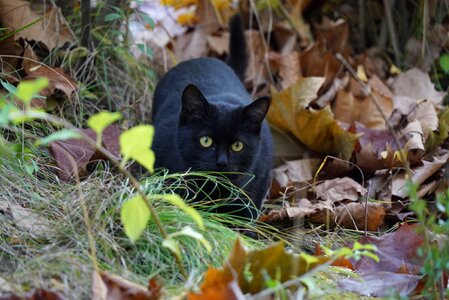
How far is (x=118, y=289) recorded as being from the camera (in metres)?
1.86

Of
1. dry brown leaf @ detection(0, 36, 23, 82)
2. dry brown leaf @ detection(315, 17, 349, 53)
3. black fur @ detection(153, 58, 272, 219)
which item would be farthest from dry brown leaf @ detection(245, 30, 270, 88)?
dry brown leaf @ detection(0, 36, 23, 82)

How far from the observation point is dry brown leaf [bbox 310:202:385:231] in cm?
292

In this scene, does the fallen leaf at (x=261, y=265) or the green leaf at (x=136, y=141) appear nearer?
the green leaf at (x=136, y=141)

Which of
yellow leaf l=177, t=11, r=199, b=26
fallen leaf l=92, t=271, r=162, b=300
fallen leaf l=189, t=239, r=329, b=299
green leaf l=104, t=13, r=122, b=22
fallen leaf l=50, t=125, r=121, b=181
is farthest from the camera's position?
yellow leaf l=177, t=11, r=199, b=26

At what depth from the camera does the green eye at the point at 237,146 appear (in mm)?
2982

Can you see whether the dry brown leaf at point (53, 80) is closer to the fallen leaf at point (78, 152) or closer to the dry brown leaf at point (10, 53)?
the dry brown leaf at point (10, 53)

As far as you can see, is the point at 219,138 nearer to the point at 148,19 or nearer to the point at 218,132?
the point at 218,132

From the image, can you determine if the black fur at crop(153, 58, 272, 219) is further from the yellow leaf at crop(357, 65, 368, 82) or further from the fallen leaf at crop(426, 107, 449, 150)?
the yellow leaf at crop(357, 65, 368, 82)

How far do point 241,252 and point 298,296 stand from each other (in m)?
0.22

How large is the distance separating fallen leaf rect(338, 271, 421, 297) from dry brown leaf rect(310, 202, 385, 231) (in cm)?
71

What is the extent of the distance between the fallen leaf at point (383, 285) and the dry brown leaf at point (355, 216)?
706mm

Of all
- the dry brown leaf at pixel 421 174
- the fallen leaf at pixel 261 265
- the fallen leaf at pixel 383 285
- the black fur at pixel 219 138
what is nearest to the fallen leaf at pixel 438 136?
the dry brown leaf at pixel 421 174

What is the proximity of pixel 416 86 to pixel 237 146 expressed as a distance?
4.79 ft

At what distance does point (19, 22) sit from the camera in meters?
3.25
